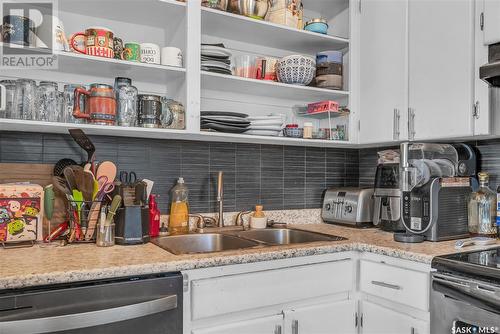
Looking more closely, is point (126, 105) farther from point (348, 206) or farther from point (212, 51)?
point (348, 206)

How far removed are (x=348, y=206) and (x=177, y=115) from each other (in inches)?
44.2

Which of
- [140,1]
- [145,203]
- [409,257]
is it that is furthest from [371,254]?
[140,1]

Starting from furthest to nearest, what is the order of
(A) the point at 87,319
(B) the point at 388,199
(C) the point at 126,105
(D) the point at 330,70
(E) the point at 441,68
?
(D) the point at 330,70
(B) the point at 388,199
(E) the point at 441,68
(C) the point at 126,105
(A) the point at 87,319

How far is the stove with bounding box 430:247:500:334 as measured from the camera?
1287 millimetres

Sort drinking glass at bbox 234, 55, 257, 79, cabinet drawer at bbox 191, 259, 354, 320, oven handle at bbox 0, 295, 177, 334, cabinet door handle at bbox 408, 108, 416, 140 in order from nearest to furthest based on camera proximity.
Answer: oven handle at bbox 0, 295, 177, 334 → cabinet drawer at bbox 191, 259, 354, 320 → cabinet door handle at bbox 408, 108, 416, 140 → drinking glass at bbox 234, 55, 257, 79

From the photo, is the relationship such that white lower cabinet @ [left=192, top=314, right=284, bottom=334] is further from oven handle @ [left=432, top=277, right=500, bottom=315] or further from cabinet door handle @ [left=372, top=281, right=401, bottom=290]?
oven handle @ [left=432, top=277, right=500, bottom=315]

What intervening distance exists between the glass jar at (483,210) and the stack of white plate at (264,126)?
1.02 meters

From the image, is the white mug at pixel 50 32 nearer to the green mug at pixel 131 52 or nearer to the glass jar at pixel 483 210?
the green mug at pixel 131 52

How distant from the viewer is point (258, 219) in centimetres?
220

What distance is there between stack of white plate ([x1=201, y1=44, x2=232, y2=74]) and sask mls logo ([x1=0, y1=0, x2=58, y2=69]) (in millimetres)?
611

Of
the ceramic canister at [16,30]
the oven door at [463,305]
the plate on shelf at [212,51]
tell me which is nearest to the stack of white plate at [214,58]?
the plate on shelf at [212,51]

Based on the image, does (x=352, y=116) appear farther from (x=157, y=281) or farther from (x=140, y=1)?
(x=157, y=281)

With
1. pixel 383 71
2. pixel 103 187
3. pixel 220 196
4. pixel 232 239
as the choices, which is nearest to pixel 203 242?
pixel 232 239

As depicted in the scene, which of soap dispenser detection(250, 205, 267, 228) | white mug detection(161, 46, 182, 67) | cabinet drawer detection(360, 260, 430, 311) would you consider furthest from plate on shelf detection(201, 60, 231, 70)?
cabinet drawer detection(360, 260, 430, 311)
